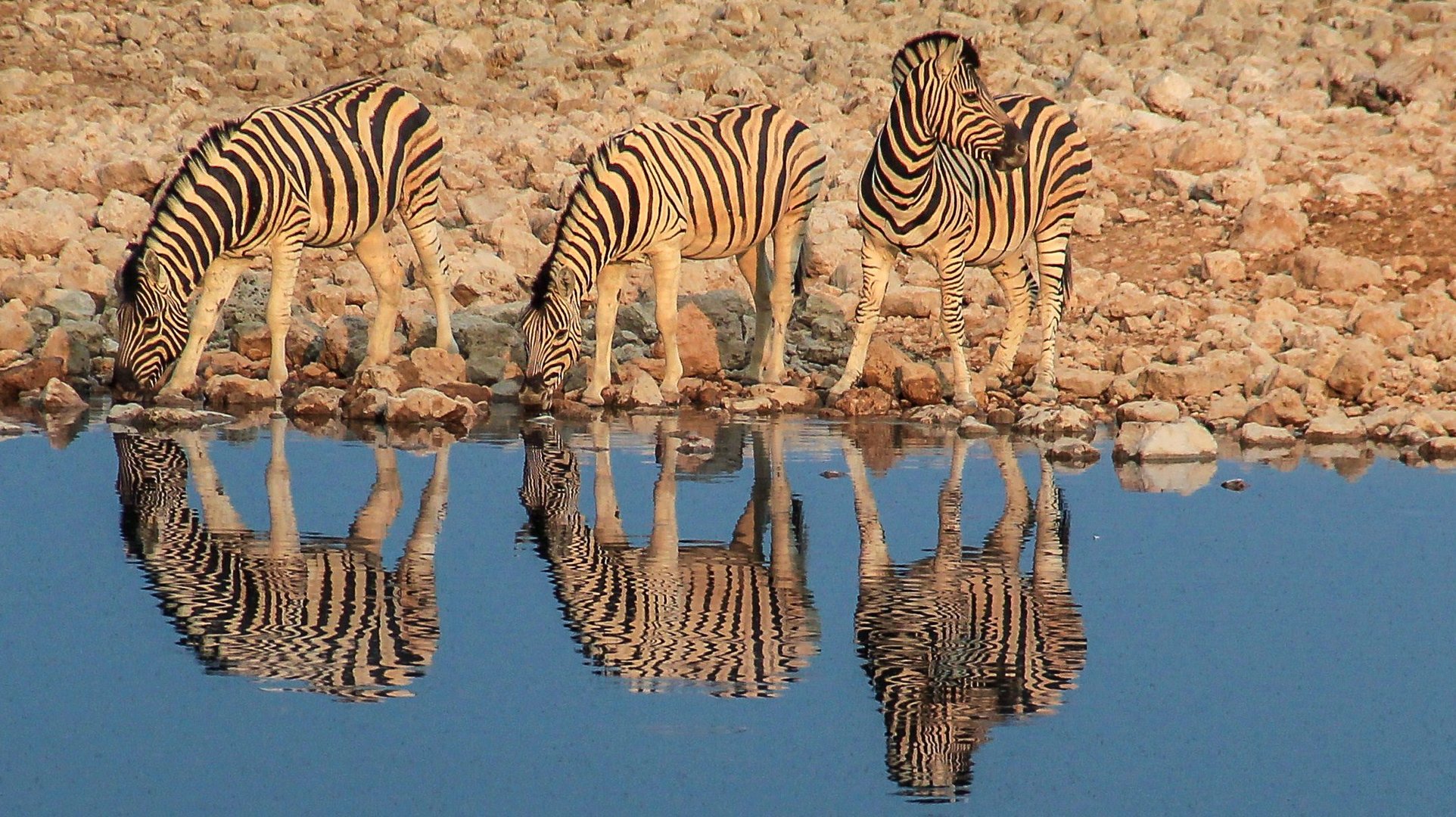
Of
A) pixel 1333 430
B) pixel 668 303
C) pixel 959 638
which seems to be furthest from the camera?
pixel 668 303

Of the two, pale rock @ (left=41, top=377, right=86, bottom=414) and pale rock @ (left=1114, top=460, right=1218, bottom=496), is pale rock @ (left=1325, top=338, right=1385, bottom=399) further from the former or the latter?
pale rock @ (left=41, top=377, right=86, bottom=414)

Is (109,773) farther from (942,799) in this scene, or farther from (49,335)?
(49,335)

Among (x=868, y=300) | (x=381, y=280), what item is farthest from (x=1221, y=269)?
(x=381, y=280)

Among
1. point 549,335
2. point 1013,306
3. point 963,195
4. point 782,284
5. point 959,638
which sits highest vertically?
point 963,195

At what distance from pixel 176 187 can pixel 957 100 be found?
5.45 m

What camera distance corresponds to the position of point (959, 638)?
23.0 feet

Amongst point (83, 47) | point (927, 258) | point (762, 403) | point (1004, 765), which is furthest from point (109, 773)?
point (83, 47)

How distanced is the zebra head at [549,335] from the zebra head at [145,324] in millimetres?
2381

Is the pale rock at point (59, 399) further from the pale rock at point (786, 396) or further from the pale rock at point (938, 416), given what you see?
the pale rock at point (938, 416)

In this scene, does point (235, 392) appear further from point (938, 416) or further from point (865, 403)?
point (938, 416)

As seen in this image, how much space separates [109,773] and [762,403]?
8144 mm

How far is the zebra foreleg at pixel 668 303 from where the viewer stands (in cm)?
1348

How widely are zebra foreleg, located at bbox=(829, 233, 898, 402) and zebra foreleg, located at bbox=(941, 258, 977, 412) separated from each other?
0.45 meters

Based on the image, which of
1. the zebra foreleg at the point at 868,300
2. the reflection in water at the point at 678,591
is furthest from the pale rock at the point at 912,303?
the reflection in water at the point at 678,591
